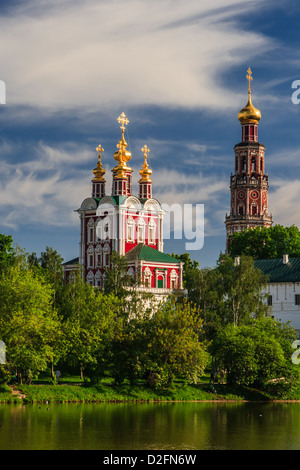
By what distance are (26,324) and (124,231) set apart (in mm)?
38282

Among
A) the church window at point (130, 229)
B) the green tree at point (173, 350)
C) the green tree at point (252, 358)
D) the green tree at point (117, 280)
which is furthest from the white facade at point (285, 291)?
the green tree at point (173, 350)

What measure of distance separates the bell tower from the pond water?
68.7m

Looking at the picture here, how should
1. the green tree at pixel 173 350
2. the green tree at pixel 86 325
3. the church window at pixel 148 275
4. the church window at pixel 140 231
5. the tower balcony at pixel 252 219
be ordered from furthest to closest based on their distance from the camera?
Answer: 1. the tower balcony at pixel 252 219
2. the church window at pixel 140 231
3. the church window at pixel 148 275
4. the green tree at pixel 173 350
5. the green tree at pixel 86 325

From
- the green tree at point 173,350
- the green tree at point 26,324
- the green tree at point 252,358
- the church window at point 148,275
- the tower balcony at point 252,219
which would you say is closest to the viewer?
the green tree at point 26,324

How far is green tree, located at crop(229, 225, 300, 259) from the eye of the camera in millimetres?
100438

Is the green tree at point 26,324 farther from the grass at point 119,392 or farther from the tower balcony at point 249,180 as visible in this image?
the tower balcony at point 249,180

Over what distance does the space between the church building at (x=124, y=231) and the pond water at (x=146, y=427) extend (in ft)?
117

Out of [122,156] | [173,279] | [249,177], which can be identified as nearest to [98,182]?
[122,156]

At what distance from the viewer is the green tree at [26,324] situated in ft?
175

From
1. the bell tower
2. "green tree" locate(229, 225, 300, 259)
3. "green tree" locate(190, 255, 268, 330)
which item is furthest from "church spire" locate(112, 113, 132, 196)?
the bell tower

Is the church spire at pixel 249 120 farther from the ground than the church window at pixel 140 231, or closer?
farther from the ground

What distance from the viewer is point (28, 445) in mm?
36469
